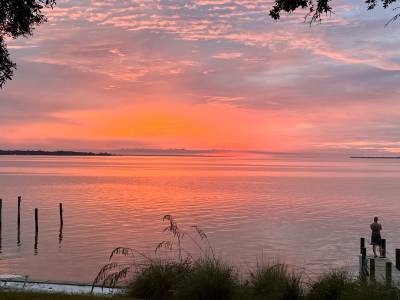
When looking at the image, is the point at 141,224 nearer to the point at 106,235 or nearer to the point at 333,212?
the point at 106,235

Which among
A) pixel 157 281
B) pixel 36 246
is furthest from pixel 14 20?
pixel 36 246

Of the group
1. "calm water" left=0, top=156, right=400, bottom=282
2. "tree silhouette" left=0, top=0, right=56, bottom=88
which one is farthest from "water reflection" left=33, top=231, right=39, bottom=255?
"tree silhouette" left=0, top=0, right=56, bottom=88

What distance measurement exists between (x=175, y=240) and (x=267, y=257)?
37.8 feet

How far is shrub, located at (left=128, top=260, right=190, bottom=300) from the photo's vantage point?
15.0m

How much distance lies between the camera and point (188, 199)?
79.2 meters

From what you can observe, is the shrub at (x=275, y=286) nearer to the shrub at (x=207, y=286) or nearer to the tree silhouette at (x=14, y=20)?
the shrub at (x=207, y=286)

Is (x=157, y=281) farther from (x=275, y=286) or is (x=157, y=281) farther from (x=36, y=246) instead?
(x=36, y=246)

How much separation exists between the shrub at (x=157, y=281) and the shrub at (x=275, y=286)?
84.8 inches

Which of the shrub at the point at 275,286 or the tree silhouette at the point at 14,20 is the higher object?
the tree silhouette at the point at 14,20

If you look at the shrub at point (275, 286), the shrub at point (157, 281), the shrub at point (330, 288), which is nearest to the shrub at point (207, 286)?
the shrub at point (157, 281)

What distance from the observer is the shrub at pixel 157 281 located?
49.2ft

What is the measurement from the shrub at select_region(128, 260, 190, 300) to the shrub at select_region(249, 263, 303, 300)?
2.15 metres

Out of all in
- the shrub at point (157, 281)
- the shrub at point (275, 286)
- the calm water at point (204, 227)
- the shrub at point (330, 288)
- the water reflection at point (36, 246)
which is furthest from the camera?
the water reflection at point (36, 246)

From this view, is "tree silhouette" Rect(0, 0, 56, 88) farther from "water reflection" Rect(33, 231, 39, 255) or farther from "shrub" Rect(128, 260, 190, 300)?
"water reflection" Rect(33, 231, 39, 255)
